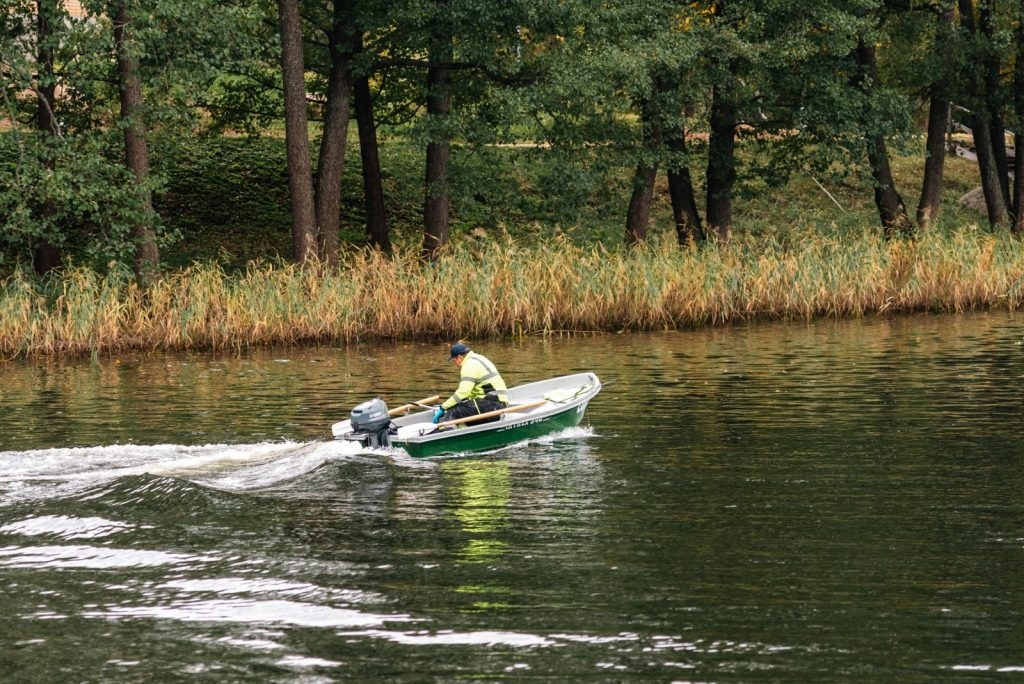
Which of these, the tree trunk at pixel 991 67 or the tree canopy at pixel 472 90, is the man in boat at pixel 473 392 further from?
the tree trunk at pixel 991 67

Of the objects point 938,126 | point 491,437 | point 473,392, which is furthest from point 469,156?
point 491,437

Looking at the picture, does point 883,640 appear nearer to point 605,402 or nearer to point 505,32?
point 605,402

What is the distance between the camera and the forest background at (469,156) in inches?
1046

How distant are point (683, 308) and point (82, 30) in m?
12.4

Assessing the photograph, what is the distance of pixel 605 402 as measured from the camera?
1866 cm

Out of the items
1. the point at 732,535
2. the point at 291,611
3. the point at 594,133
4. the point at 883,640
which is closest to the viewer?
the point at 883,640

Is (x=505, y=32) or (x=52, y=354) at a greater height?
(x=505, y=32)

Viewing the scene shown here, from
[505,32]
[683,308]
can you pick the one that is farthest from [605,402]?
[505,32]

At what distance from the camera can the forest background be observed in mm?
26562

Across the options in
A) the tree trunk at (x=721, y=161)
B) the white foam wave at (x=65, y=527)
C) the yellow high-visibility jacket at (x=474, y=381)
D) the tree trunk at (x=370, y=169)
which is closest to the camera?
the white foam wave at (x=65, y=527)

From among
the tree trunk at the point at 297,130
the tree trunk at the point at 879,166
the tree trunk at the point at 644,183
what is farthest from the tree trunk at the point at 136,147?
the tree trunk at the point at 879,166

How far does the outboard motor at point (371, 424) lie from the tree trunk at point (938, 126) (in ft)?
77.5

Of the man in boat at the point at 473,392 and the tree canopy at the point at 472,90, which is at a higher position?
the tree canopy at the point at 472,90

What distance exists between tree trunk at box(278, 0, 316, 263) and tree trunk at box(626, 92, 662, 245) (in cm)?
753
